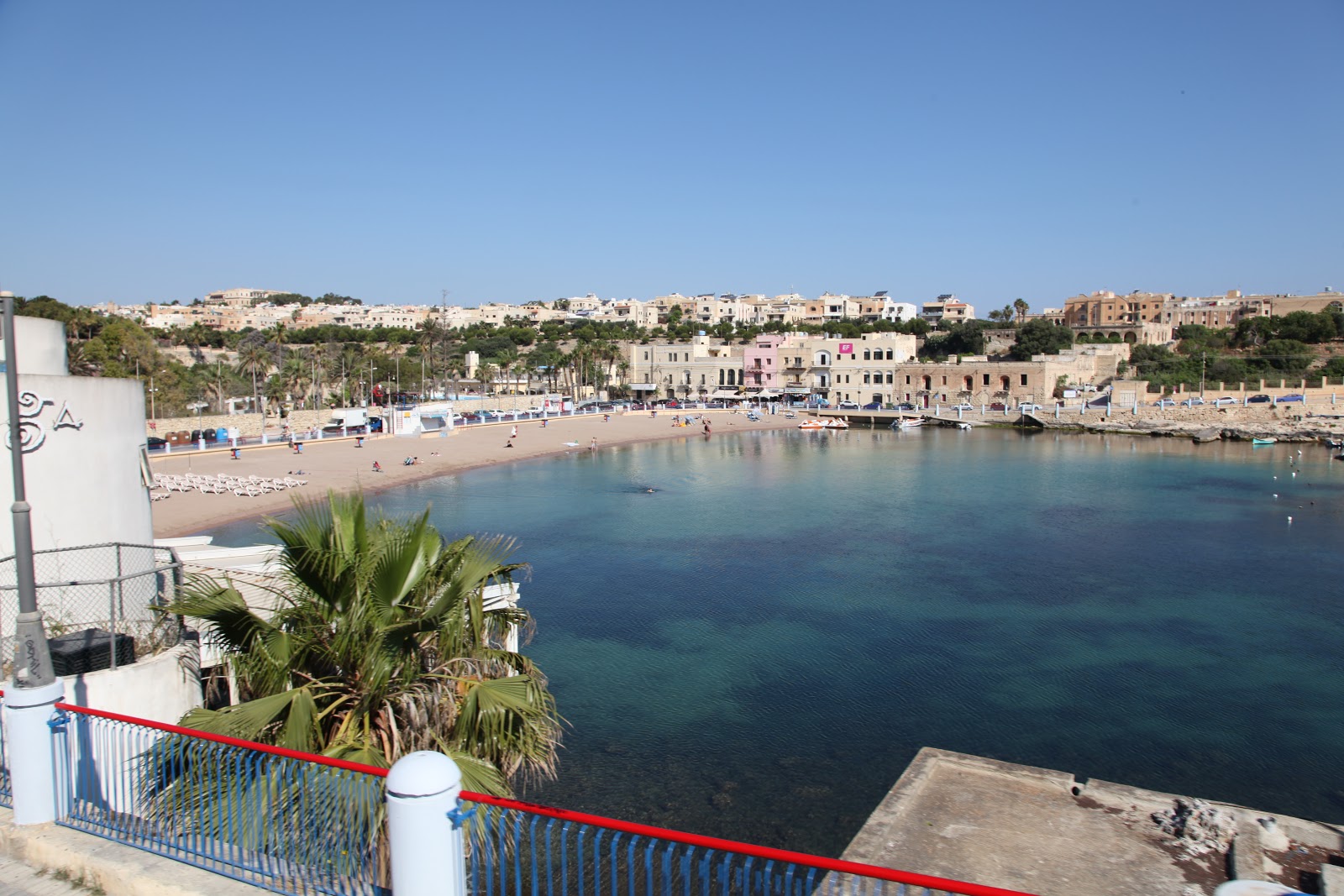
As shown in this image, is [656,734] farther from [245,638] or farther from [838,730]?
[245,638]

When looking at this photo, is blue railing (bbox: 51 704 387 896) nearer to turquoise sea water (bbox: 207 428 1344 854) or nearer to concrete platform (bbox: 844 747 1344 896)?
concrete platform (bbox: 844 747 1344 896)

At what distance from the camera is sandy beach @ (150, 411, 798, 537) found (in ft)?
108

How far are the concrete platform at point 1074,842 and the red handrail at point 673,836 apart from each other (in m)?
4.64

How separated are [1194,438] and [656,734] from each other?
2562 inches

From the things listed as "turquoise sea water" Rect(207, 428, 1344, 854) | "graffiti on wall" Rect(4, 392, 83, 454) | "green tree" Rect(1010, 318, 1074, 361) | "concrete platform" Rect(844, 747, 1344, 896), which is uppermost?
"green tree" Rect(1010, 318, 1074, 361)

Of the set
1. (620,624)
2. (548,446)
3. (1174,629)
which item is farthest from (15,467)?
(548,446)

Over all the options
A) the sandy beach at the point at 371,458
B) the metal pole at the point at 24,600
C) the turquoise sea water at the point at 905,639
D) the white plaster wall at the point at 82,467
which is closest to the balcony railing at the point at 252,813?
the metal pole at the point at 24,600

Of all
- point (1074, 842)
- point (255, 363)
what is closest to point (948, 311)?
point (255, 363)

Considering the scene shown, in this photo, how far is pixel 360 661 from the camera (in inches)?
244

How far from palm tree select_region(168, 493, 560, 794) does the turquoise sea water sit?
231 inches

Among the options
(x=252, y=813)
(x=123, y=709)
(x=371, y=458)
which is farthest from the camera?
(x=371, y=458)

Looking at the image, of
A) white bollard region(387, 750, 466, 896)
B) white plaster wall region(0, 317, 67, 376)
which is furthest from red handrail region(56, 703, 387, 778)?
white plaster wall region(0, 317, 67, 376)

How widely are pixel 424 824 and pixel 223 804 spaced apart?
2.05m

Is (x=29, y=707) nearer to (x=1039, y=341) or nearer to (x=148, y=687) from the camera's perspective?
(x=148, y=687)
